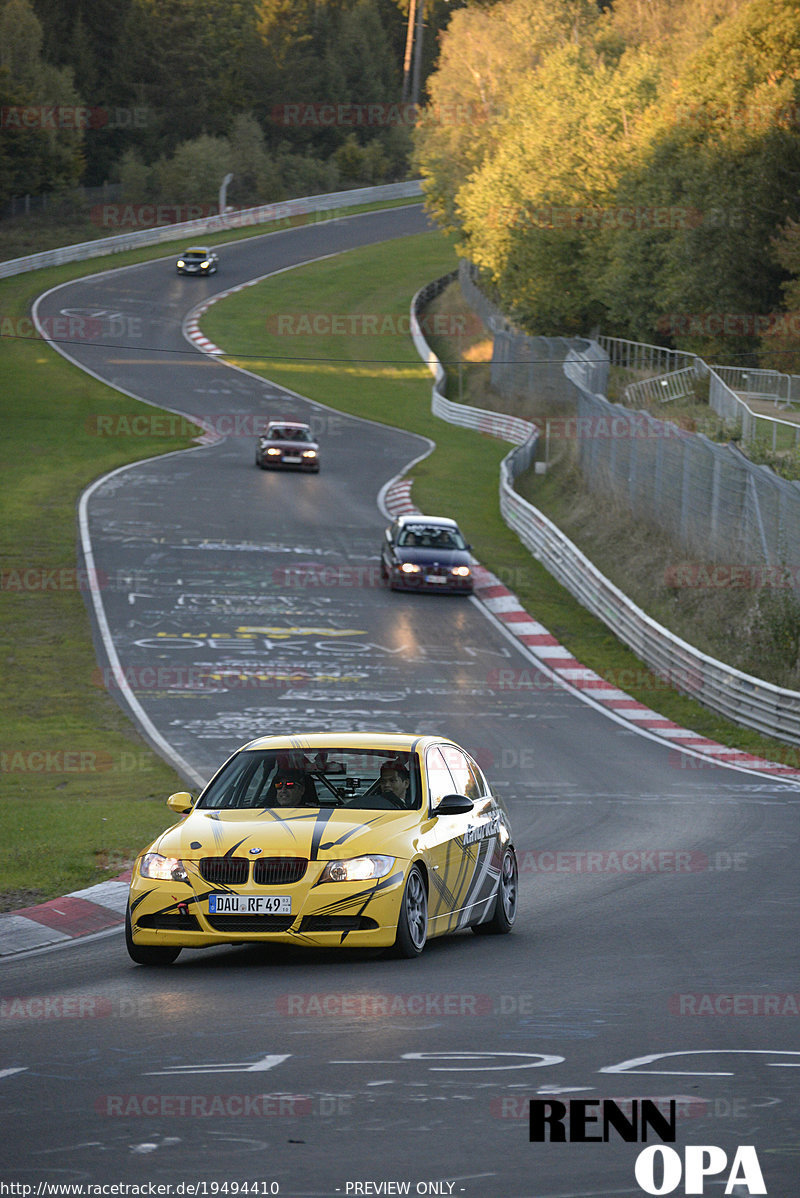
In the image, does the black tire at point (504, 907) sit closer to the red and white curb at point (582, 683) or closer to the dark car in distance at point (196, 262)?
the red and white curb at point (582, 683)

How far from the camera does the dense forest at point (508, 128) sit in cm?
4816

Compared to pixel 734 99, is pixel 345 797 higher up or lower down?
lower down

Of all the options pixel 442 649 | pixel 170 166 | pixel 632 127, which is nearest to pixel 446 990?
pixel 442 649

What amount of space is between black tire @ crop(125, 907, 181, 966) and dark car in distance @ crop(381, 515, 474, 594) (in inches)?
955

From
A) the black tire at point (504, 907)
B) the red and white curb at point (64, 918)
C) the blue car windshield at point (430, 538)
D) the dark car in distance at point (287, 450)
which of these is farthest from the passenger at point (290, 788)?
the dark car in distance at point (287, 450)

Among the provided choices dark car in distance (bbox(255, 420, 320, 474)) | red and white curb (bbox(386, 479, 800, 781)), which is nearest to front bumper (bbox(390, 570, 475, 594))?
red and white curb (bbox(386, 479, 800, 781))

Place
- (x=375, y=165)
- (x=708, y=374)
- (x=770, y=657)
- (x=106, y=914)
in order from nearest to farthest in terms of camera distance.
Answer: (x=106, y=914) < (x=770, y=657) < (x=708, y=374) < (x=375, y=165)

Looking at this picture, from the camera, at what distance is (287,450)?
47.5 m

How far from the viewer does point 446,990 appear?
8680 millimetres

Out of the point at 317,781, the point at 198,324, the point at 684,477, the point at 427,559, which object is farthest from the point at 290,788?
the point at 198,324

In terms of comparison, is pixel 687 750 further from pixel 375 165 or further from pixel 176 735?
pixel 375 165

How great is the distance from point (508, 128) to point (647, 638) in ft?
150

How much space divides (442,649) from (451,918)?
18807mm

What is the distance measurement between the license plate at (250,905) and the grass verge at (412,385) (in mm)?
14620
